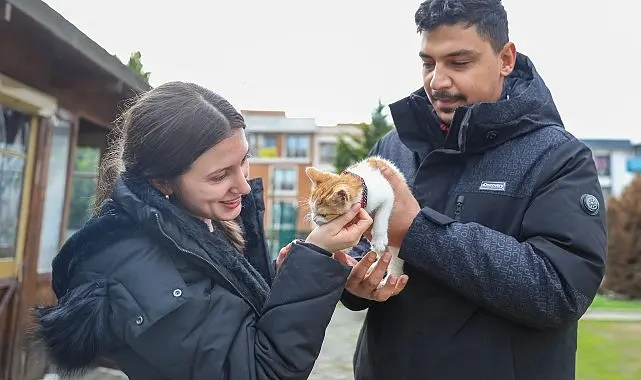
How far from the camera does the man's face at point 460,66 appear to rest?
5.68ft

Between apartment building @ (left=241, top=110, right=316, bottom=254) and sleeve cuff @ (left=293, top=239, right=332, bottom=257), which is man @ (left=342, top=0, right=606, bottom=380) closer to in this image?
sleeve cuff @ (left=293, top=239, right=332, bottom=257)

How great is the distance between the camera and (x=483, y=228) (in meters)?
1.53

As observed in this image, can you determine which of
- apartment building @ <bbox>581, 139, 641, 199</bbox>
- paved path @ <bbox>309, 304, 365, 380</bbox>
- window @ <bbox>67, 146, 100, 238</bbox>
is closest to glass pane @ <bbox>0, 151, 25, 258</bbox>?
window @ <bbox>67, 146, 100, 238</bbox>

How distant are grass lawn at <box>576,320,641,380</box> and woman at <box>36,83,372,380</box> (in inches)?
236

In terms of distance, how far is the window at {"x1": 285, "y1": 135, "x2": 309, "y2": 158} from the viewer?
1852 inches

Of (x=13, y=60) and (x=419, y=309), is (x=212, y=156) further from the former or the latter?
(x=13, y=60)

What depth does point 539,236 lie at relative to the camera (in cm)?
152

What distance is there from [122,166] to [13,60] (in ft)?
12.4

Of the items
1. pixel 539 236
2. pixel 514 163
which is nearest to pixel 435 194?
pixel 514 163

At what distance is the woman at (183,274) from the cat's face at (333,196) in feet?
0.12

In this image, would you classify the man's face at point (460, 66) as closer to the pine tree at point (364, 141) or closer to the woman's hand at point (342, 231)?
the woman's hand at point (342, 231)

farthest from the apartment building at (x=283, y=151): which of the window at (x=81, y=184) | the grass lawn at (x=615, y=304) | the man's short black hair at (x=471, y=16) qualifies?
the man's short black hair at (x=471, y=16)

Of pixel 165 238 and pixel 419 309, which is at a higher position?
pixel 165 238

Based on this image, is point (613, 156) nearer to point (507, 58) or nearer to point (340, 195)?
point (507, 58)
